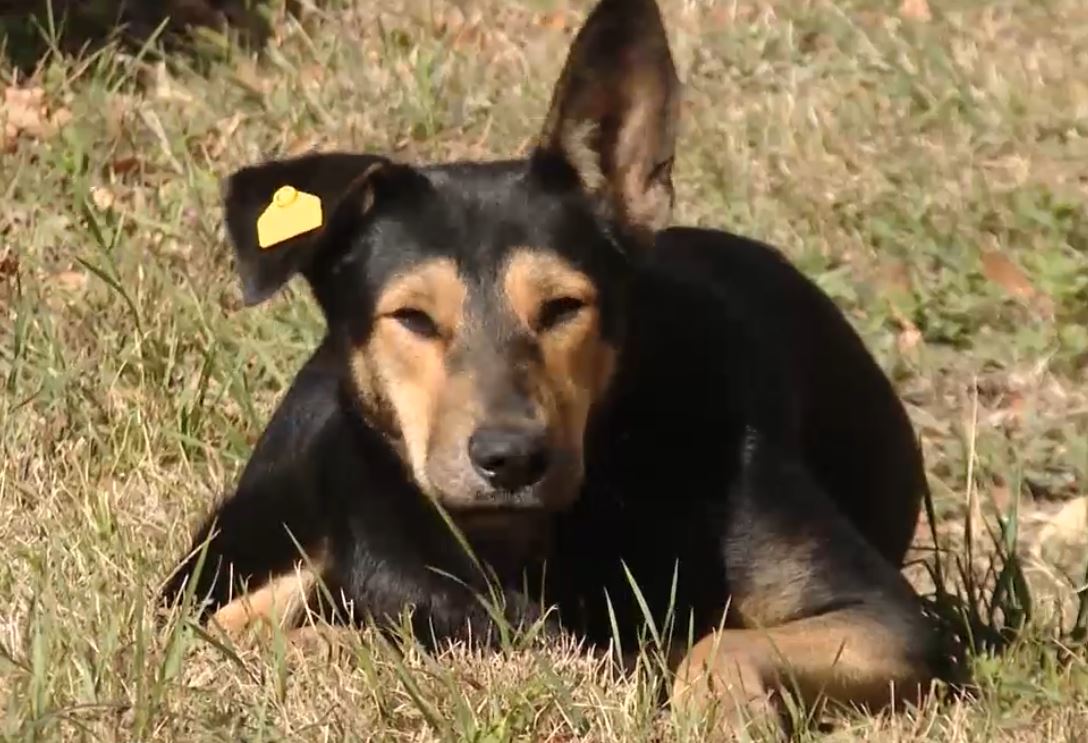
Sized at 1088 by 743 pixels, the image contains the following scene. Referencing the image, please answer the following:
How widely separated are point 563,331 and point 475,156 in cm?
354

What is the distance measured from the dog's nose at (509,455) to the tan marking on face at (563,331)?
0.12m

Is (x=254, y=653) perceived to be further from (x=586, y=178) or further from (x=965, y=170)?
(x=965, y=170)

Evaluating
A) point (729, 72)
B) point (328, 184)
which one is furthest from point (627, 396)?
point (729, 72)

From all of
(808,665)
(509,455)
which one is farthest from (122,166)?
(808,665)

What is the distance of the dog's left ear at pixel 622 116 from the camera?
412 cm

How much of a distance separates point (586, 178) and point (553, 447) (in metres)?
0.71

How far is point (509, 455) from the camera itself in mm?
3740

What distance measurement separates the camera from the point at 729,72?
8102 millimetres

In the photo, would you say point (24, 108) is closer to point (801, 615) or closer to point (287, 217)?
point (287, 217)

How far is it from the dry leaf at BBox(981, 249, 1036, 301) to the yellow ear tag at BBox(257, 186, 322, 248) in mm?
3192

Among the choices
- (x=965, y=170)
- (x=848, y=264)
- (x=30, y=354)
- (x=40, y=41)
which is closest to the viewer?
(x=30, y=354)

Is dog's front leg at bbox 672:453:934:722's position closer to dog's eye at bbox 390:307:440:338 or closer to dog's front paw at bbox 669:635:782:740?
dog's front paw at bbox 669:635:782:740

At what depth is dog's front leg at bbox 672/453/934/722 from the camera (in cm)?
379

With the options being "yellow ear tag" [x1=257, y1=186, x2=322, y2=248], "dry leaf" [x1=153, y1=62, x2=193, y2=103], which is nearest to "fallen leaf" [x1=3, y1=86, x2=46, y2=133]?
"dry leaf" [x1=153, y1=62, x2=193, y2=103]
